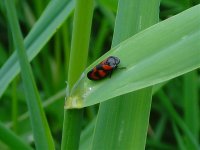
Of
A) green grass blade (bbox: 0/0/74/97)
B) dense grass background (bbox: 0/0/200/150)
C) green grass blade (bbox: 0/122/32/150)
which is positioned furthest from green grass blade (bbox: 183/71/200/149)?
green grass blade (bbox: 0/122/32/150)

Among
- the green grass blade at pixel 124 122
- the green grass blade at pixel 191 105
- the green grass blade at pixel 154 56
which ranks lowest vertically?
the green grass blade at pixel 191 105

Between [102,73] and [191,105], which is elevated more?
[102,73]

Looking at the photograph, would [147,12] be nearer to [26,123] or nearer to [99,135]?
[99,135]

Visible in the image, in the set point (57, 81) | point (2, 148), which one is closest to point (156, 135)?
point (57, 81)

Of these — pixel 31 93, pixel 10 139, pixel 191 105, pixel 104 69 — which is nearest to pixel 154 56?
pixel 104 69

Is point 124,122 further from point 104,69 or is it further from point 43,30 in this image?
point 43,30

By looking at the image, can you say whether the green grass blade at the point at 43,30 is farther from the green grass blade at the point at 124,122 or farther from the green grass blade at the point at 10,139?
the green grass blade at the point at 124,122

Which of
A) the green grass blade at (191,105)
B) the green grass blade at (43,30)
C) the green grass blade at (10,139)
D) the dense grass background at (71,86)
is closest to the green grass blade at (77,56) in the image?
the dense grass background at (71,86)
